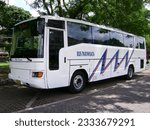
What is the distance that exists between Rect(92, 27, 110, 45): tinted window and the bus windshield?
309 cm

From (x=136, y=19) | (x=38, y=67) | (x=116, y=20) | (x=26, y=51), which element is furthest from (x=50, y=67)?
(x=136, y=19)

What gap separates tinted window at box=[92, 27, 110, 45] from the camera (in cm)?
1003

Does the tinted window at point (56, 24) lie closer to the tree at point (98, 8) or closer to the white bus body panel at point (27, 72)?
the white bus body panel at point (27, 72)

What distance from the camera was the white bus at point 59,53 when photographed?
7.59m

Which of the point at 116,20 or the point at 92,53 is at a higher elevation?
the point at 116,20

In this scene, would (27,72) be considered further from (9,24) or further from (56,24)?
(9,24)

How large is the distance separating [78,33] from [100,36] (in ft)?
5.84

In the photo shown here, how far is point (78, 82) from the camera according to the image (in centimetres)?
909

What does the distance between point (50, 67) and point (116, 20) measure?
1038 centimetres

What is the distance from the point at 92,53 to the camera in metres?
9.66

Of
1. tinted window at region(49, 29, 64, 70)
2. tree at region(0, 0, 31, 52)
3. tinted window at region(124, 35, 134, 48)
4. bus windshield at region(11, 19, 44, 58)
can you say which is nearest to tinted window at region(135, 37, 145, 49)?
tinted window at region(124, 35, 134, 48)

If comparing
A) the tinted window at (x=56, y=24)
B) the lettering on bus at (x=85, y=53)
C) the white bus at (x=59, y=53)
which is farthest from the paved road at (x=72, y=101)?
the tinted window at (x=56, y=24)

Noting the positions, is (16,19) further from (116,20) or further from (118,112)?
(118,112)

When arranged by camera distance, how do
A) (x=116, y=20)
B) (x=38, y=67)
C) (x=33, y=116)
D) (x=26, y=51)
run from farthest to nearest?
1. (x=116, y=20)
2. (x=26, y=51)
3. (x=38, y=67)
4. (x=33, y=116)
